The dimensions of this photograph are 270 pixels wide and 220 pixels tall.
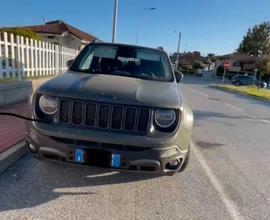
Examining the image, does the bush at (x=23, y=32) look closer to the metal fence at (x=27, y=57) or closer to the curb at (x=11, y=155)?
the metal fence at (x=27, y=57)

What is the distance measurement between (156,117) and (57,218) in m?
1.48

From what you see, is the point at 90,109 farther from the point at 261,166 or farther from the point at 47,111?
the point at 261,166

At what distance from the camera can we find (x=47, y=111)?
3.44 m

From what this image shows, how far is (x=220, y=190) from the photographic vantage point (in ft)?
13.1

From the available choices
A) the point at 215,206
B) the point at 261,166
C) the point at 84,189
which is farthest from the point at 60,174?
the point at 261,166

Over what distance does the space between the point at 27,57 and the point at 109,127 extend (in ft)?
27.7

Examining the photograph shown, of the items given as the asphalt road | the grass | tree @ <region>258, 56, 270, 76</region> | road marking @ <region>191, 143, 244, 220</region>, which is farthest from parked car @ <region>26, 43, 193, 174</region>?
tree @ <region>258, 56, 270, 76</region>

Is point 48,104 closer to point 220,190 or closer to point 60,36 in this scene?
point 220,190

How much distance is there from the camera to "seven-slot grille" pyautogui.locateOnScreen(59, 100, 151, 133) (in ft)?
10.8

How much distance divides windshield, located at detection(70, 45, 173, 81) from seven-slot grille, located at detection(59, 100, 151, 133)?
1.45 m

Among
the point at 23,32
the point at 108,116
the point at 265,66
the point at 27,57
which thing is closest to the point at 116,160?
the point at 108,116

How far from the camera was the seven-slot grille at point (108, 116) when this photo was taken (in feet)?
10.8

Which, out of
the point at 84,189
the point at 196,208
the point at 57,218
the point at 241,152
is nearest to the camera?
the point at 57,218

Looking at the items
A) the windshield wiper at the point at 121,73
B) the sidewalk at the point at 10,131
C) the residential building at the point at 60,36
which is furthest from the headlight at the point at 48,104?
the residential building at the point at 60,36
